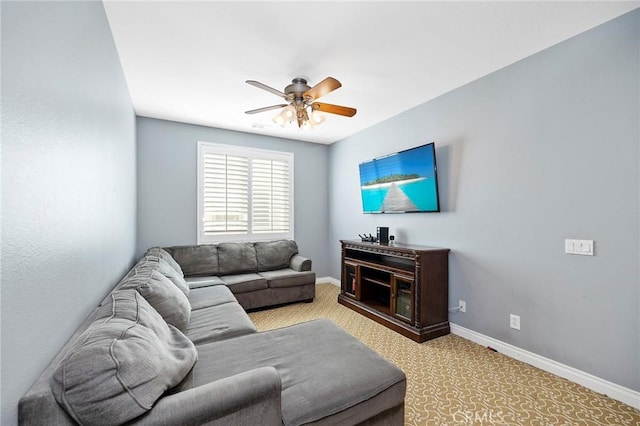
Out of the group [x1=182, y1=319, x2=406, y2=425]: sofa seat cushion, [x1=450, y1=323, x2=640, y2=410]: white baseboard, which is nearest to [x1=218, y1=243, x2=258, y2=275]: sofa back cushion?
[x1=182, y1=319, x2=406, y2=425]: sofa seat cushion

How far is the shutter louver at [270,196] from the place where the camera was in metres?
4.81

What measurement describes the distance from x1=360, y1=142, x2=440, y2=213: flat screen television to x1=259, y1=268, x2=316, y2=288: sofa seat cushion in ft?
4.56

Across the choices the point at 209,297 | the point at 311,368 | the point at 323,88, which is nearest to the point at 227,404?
the point at 311,368

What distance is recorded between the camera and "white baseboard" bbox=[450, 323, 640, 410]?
1.95 metres

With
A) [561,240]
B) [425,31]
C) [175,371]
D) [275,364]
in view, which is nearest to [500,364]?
[561,240]

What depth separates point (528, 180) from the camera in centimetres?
251

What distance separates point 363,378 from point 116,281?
89.3 inches

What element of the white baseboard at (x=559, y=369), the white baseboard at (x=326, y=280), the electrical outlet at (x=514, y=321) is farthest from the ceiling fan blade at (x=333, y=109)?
the white baseboard at (x=326, y=280)

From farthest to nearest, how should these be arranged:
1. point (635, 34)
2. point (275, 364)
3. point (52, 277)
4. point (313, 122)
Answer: point (313, 122)
point (635, 34)
point (275, 364)
point (52, 277)

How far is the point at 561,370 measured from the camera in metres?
2.27

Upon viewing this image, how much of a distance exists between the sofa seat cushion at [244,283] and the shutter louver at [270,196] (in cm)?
109

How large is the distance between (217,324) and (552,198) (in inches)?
118

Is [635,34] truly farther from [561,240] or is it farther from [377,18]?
[377,18]

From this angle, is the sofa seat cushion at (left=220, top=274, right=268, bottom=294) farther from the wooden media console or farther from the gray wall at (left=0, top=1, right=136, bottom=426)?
the gray wall at (left=0, top=1, right=136, bottom=426)
